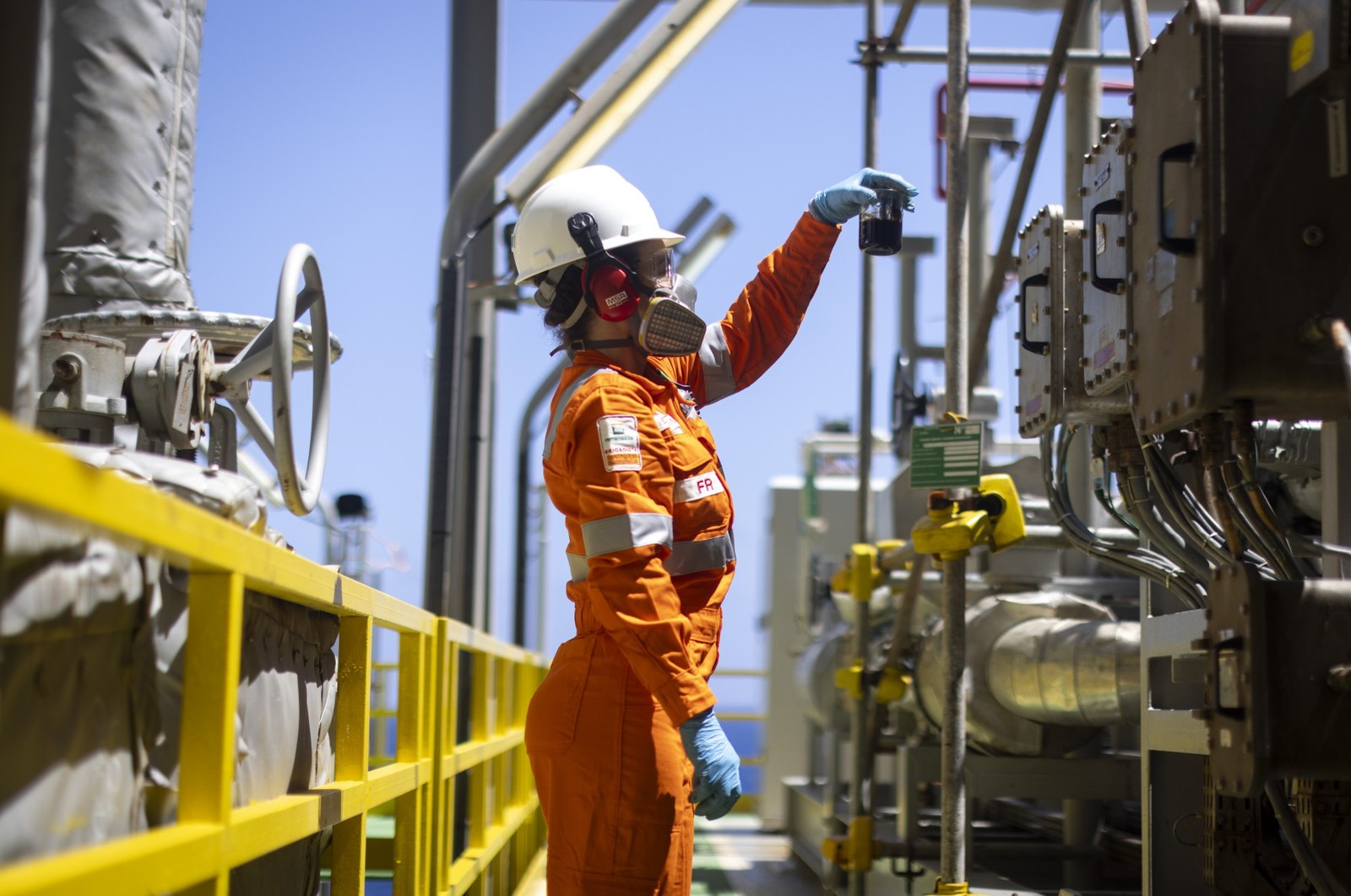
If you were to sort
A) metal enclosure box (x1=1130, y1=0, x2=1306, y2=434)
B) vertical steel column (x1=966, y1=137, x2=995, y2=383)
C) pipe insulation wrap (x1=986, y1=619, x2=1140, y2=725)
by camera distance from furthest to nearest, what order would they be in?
vertical steel column (x1=966, y1=137, x2=995, y2=383), pipe insulation wrap (x1=986, y1=619, x2=1140, y2=725), metal enclosure box (x1=1130, y1=0, x2=1306, y2=434)

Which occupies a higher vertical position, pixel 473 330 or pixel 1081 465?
pixel 473 330

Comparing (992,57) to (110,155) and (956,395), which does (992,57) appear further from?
(110,155)

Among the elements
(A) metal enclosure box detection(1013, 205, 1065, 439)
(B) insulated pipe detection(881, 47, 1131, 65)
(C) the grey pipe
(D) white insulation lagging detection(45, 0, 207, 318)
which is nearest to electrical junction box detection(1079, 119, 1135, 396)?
(A) metal enclosure box detection(1013, 205, 1065, 439)

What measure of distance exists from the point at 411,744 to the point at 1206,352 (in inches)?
79.7

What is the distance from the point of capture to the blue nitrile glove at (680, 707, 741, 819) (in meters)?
2.66

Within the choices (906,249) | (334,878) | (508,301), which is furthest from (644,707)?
(906,249)

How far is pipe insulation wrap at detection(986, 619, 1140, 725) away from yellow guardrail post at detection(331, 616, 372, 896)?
108 inches

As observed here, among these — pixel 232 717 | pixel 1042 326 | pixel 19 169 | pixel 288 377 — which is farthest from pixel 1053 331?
pixel 19 169

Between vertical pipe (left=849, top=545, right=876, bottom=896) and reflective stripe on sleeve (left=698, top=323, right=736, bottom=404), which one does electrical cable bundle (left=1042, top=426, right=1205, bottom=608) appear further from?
vertical pipe (left=849, top=545, right=876, bottom=896)

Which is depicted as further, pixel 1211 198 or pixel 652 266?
pixel 652 266

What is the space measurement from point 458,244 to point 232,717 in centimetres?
398

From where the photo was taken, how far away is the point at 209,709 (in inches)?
67.0

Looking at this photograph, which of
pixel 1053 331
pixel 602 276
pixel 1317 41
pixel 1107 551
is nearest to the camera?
pixel 1317 41

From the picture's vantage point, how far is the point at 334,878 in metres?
2.66
